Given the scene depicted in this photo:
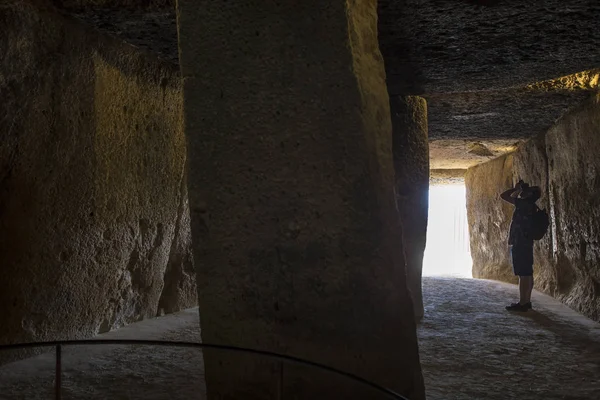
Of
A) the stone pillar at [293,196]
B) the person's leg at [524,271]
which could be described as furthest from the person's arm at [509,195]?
the stone pillar at [293,196]

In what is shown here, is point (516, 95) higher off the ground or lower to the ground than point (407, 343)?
higher

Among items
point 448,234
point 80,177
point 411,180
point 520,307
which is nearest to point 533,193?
point 520,307

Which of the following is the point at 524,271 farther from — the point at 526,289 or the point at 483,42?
the point at 483,42

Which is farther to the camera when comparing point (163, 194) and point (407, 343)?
point (163, 194)

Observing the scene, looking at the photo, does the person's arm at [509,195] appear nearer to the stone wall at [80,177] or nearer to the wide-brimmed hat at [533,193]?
the wide-brimmed hat at [533,193]

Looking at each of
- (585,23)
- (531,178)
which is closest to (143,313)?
(585,23)

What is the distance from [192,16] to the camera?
7.63 ft

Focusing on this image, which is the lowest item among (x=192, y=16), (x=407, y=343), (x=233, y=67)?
(x=407, y=343)

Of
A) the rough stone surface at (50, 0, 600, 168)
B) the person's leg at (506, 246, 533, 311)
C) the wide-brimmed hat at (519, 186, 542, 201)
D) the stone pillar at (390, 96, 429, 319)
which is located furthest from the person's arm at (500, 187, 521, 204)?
the stone pillar at (390, 96, 429, 319)

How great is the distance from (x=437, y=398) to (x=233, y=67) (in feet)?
5.69

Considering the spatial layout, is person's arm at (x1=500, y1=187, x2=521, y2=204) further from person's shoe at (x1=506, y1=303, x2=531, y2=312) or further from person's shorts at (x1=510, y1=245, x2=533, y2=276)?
person's shoe at (x1=506, y1=303, x2=531, y2=312)

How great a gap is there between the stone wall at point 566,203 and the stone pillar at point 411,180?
1.57 m

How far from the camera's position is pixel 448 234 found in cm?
1672

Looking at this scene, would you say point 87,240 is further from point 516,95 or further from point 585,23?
point 516,95
